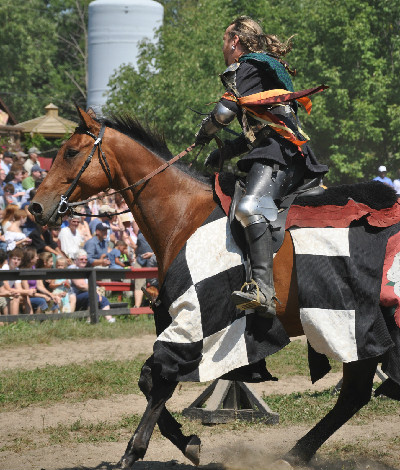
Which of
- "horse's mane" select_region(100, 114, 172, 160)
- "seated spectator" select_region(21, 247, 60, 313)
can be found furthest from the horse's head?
"seated spectator" select_region(21, 247, 60, 313)

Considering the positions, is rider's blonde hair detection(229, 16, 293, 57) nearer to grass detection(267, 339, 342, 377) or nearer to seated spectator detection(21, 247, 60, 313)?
grass detection(267, 339, 342, 377)

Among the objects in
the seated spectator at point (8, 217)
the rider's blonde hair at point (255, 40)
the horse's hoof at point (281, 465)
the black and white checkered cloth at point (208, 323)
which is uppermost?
the rider's blonde hair at point (255, 40)

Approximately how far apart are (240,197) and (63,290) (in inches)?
315

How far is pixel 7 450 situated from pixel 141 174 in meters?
2.41

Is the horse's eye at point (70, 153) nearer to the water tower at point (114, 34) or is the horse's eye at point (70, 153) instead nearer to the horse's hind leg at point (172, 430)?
the horse's hind leg at point (172, 430)

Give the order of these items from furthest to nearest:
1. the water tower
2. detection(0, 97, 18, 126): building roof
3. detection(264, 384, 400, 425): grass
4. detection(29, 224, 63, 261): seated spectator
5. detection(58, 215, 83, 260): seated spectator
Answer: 1. the water tower
2. detection(0, 97, 18, 126): building roof
3. detection(58, 215, 83, 260): seated spectator
4. detection(29, 224, 63, 261): seated spectator
5. detection(264, 384, 400, 425): grass

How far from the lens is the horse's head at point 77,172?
5.60m

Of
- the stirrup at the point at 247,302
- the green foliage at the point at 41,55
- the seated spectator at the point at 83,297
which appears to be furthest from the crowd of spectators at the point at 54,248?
the green foliage at the point at 41,55

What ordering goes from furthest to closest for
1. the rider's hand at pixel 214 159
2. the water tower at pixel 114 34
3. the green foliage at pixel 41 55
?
1. the green foliage at pixel 41 55
2. the water tower at pixel 114 34
3. the rider's hand at pixel 214 159

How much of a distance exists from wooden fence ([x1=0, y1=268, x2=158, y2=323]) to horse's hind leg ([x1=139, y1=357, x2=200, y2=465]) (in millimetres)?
6678

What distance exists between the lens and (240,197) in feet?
17.8

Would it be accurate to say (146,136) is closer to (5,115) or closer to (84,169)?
(84,169)

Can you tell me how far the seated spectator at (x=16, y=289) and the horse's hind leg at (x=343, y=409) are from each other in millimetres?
7144

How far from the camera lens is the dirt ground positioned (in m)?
5.86
